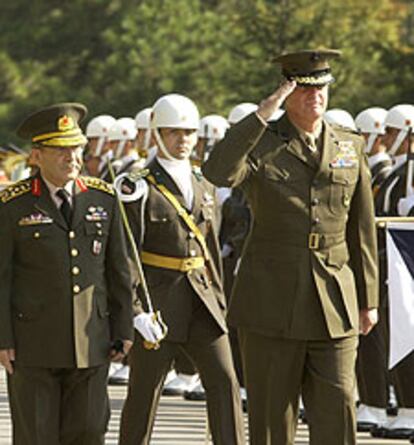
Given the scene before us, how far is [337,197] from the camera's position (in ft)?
28.8

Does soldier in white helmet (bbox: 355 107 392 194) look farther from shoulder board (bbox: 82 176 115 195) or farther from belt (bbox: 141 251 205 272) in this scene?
shoulder board (bbox: 82 176 115 195)

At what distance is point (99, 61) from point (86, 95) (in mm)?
1858

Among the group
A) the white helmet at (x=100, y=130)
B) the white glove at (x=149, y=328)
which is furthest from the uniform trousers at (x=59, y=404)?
the white helmet at (x=100, y=130)

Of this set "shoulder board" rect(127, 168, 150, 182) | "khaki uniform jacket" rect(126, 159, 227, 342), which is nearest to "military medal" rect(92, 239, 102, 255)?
"khaki uniform jacket" rect(126, 159, 227, 342)

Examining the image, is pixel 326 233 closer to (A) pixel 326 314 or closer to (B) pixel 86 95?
(A) pixel 326 314

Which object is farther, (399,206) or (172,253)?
(399,206)

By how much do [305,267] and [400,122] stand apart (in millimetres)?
4624

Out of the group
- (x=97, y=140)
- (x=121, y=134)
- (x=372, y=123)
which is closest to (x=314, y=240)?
(x=372, y=123)

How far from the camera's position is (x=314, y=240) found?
8.74 m

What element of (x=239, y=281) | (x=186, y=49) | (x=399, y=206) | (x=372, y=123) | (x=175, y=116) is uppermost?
(x=175, y=116)

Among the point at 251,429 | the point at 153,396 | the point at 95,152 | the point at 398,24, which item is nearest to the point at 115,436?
the point at 153,396

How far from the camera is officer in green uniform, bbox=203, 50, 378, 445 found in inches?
343

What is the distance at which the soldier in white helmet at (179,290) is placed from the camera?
9.74 metres

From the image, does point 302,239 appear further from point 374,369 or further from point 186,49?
point 186,49
